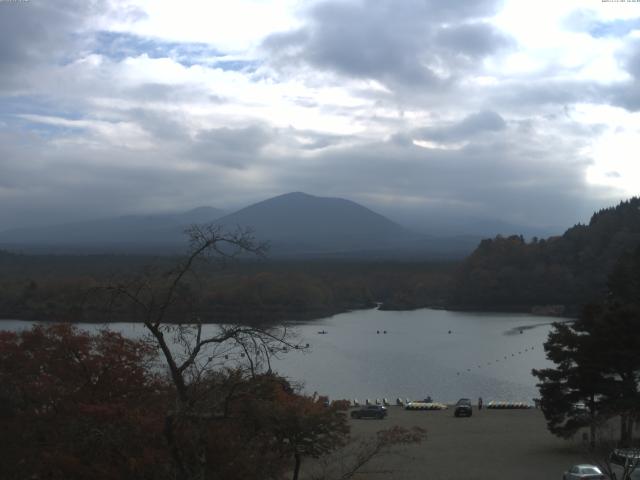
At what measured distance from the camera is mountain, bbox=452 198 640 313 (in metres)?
40.8

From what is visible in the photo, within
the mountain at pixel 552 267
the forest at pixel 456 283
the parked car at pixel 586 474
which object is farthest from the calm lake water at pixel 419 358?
the parked car at pixel 586 474

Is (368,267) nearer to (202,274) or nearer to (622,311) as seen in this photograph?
(622,311)

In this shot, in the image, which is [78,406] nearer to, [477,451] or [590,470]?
[590,470]

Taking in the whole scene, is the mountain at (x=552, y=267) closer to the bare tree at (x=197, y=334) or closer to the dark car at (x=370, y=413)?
the dark car at (x=370, y=413)

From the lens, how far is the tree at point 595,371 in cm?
916

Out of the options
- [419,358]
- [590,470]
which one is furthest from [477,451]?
[419,358]

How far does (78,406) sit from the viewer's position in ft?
16.9

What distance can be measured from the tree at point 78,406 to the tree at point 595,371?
5827 millimetres

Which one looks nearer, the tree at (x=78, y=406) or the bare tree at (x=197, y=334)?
the bare tree at (x=197, y=334)

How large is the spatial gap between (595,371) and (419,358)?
14.6 metres

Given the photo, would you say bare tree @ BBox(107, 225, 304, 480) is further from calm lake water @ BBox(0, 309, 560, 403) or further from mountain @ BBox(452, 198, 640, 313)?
mountain @ BBox(452, 198, 640, 313)

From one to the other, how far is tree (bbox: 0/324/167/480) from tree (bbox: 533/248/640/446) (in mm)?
5827

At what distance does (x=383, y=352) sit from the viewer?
24.8 metres

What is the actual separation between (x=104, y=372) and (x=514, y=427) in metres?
8.24
